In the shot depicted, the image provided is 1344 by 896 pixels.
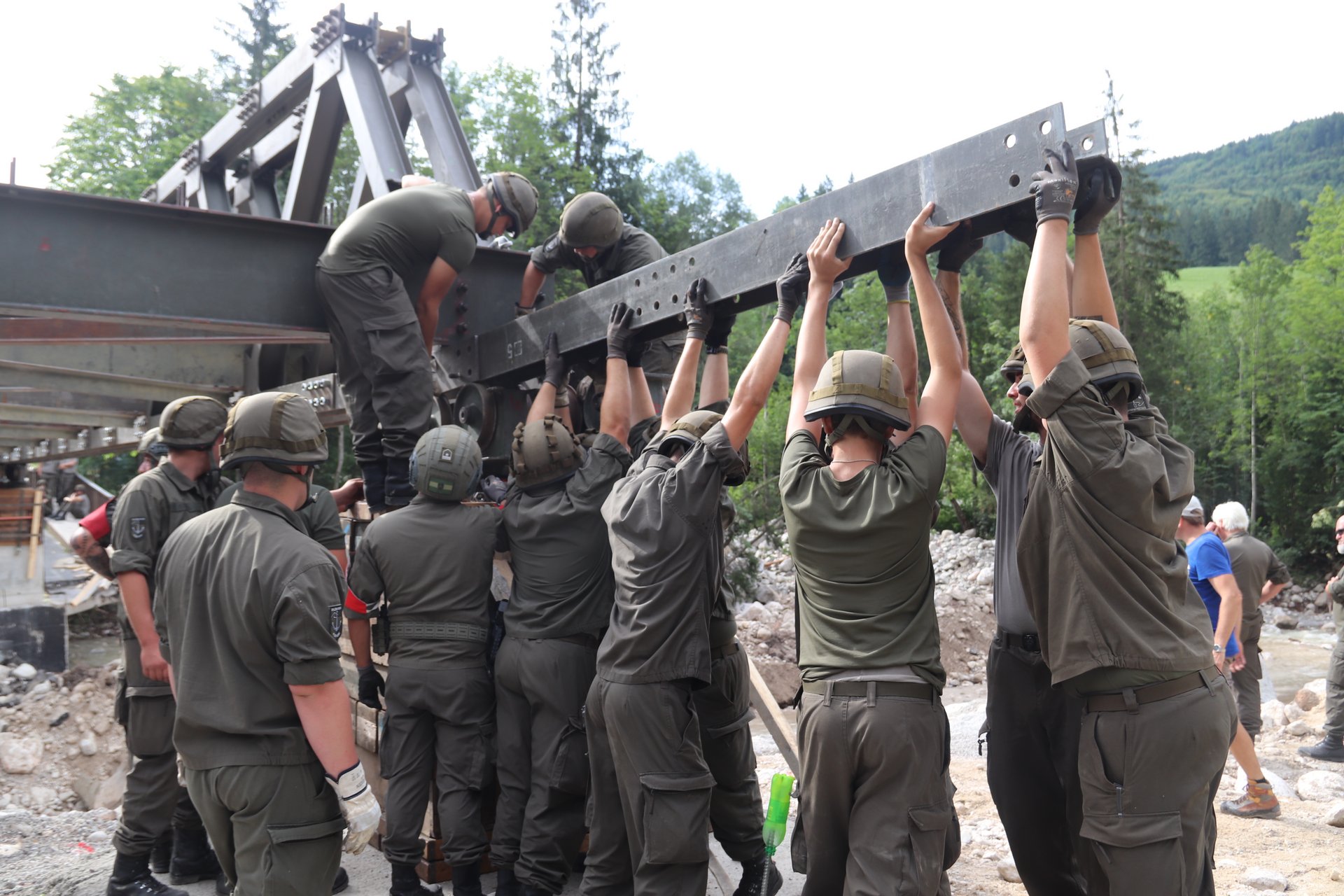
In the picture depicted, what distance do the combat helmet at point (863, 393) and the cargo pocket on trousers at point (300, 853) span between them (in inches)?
82.6

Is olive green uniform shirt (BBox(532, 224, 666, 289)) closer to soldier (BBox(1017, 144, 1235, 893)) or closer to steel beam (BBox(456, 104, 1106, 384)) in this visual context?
steel beam (BBox(456, 104, 1106, 384))

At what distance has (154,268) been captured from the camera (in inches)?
207

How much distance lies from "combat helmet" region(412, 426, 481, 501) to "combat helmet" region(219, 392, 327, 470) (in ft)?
4.40

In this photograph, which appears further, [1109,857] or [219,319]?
[219,319]

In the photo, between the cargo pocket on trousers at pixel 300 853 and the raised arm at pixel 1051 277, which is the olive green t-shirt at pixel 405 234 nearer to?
the cargo pocket on trousers at pixel 300 853

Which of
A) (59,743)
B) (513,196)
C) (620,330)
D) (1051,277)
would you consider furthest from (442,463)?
(59,743)

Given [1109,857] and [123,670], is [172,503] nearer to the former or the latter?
[123,670]

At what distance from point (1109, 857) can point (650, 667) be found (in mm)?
1718

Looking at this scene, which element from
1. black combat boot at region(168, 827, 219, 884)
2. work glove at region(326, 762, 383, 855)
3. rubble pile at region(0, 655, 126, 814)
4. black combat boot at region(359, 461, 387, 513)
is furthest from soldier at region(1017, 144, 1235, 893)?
rubble pile at region(0, 655, 126, 814)

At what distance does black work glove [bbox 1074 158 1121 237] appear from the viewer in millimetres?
3240

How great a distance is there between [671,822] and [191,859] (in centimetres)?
288

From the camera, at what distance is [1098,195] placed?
329 cm

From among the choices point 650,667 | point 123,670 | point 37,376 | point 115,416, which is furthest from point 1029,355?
point 115,416

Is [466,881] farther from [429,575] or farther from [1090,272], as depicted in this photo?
[1090,272]
